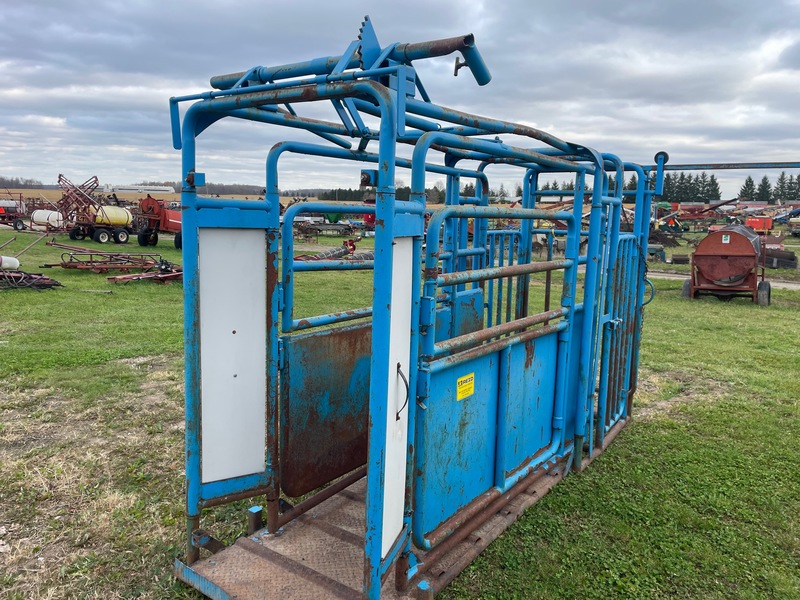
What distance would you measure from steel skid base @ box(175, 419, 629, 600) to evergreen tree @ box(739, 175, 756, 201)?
92.9 m

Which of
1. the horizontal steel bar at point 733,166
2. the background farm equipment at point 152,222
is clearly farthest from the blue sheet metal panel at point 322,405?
the background farm equipment at point 152,222

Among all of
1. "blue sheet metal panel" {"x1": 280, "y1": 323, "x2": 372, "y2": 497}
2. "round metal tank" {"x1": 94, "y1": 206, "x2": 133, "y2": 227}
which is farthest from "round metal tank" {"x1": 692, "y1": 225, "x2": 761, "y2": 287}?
"round metal tank" {"x1": 94, "y1": 206, "x2": 133, "y2": 227}

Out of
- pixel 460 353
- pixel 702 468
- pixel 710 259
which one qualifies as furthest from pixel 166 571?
pixel 710 259

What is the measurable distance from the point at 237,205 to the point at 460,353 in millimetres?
1313

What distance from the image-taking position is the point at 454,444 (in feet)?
9.52

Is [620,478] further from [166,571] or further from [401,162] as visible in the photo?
[166,571]

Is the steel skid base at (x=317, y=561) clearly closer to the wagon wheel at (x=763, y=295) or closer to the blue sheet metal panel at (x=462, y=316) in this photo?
the blue sheet metal panel at (x=462, y=316)

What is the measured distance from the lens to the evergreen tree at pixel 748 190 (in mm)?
82475

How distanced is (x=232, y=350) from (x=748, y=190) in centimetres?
9650

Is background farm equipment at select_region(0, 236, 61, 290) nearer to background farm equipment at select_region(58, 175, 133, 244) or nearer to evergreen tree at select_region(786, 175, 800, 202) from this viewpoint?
background farm equipment at select_region(58, 175, 133, 244)

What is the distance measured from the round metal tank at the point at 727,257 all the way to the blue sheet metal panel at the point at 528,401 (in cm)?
981

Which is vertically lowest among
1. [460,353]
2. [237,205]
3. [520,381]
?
[520,381]

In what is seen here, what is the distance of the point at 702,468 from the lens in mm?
4242

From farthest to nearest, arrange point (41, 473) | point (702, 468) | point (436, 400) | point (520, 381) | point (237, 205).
Answer: point (702, 468) → point (41, 473) → point (520, 381) → point (237, 205) → point (436, 400)
